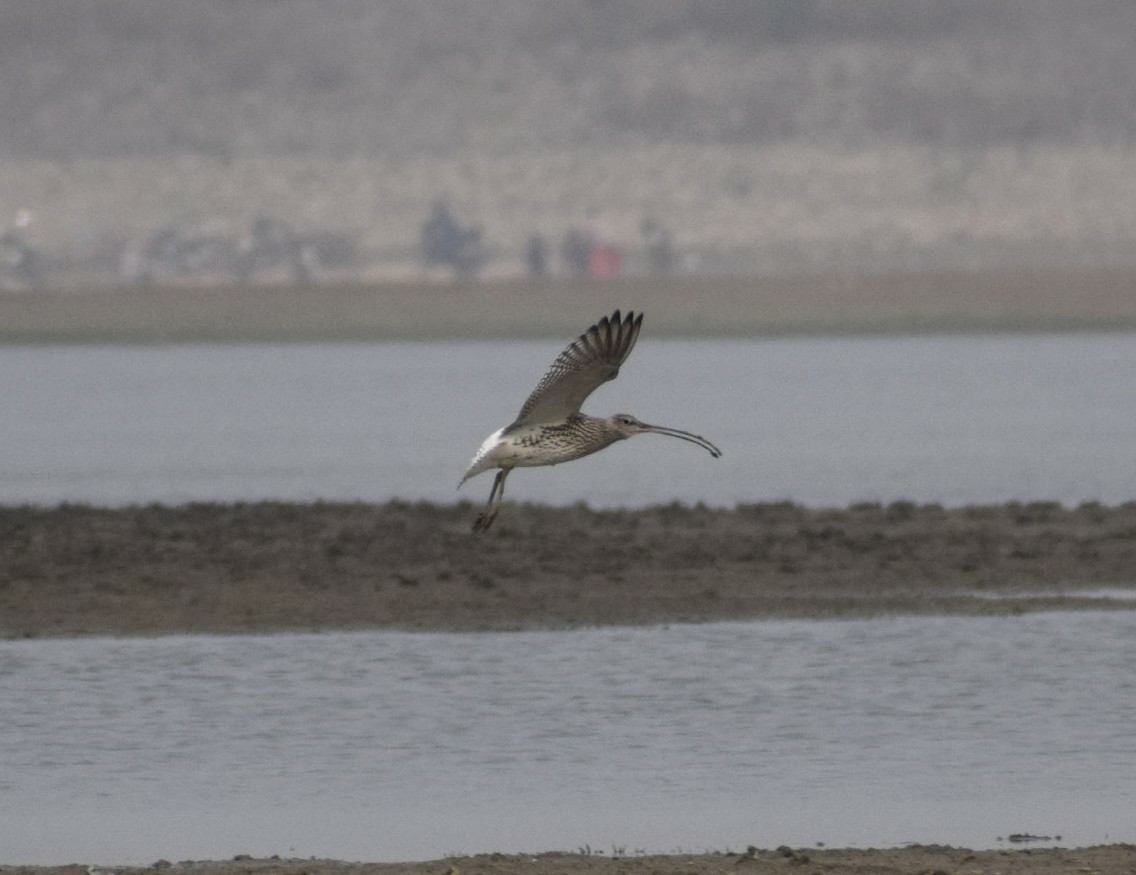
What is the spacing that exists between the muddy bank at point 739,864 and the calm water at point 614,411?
68.8ft

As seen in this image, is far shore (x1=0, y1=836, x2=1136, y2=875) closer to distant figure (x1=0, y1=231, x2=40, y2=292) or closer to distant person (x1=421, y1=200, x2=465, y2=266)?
distant figure (x1=0, y1=231, x2=40, y2=292)

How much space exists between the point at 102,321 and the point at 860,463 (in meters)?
76.4

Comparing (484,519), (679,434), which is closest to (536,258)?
(484,519)

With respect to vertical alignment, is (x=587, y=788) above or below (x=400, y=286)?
below

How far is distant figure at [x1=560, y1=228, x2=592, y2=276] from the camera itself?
15050 cm

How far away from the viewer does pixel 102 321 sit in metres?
115

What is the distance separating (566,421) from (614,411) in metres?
40.2

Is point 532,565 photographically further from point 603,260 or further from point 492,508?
point 603,260

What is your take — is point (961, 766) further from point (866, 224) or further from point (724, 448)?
point (866, 224)

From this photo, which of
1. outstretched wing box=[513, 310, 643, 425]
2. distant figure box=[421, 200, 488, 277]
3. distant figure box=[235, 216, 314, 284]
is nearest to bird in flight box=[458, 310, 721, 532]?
outstretched wing box=[513, 310, 643, 425]

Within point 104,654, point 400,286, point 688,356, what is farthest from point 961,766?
point 400,286

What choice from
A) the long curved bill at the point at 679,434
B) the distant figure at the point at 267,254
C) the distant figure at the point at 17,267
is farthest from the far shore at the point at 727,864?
the distant figure at the point at 267,254

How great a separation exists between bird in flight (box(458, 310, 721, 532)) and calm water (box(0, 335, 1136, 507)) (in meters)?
18.7

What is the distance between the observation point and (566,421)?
52.4 ft
